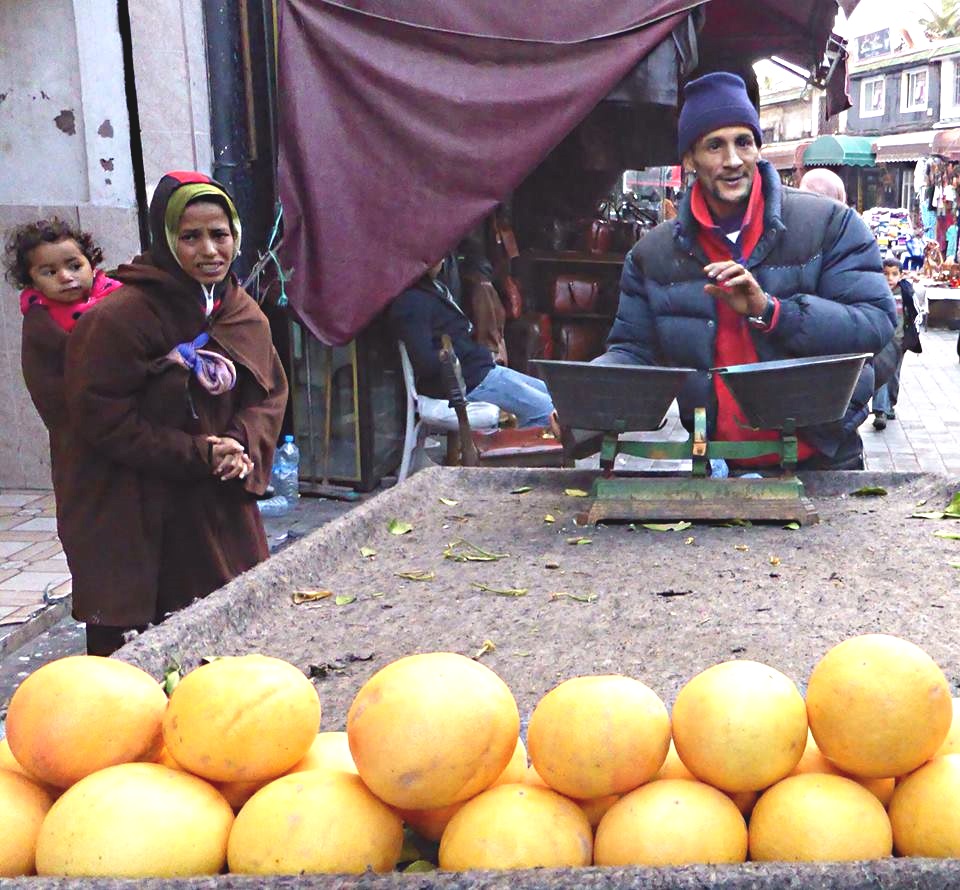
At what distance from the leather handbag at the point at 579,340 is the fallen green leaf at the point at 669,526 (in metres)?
6.15

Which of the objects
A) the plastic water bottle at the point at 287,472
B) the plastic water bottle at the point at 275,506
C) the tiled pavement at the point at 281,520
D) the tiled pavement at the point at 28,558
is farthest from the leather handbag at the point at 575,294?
the tiled pavement at the point at 28,558

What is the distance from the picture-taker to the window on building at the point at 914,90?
107ft

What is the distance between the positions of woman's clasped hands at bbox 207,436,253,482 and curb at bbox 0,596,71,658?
6.10 ft

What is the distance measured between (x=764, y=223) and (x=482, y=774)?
2113mm

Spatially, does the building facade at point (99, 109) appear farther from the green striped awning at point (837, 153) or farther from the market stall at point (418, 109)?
the green striped awning at point (837, 153)

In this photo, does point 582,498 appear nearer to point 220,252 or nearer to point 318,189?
point 220,252

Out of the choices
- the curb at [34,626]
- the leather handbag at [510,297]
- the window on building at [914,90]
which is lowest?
the curb at [34,626]

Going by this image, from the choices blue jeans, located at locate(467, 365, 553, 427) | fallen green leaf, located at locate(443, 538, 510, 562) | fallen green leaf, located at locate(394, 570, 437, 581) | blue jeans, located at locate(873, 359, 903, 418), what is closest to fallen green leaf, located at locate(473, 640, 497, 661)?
fallen green leaf, located at locate(394, 570, 437, 581)

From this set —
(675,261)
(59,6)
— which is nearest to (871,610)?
(675,261)

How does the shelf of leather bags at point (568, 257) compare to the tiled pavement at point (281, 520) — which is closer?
the tiled pavement at point (281, 520)

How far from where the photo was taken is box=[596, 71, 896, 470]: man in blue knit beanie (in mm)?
2807

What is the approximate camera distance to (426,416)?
636cm

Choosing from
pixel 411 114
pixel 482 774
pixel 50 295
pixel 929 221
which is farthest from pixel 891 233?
pixel 929 221

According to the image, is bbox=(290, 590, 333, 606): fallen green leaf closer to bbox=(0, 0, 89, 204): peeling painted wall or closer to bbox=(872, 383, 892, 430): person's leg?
bbox=(0, 0, 89, 204): peeling painted wall
